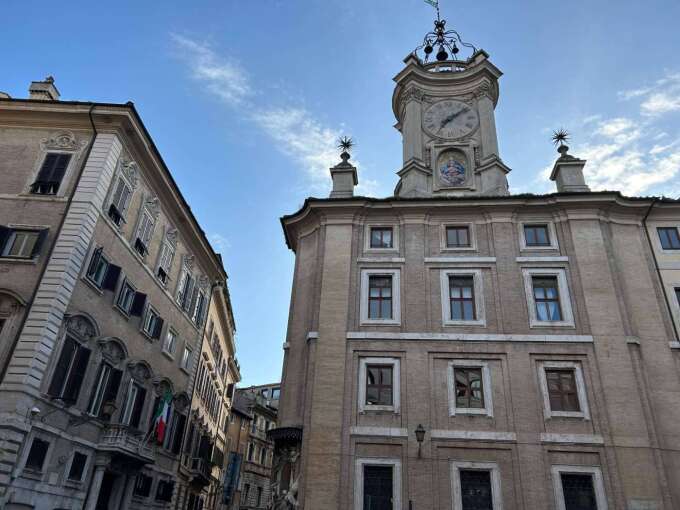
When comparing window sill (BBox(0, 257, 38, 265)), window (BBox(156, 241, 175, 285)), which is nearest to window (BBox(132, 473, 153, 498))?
window (BBox(156, 241, 175, 285))

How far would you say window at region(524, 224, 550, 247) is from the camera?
995 inches

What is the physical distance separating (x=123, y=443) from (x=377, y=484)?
1145 centimetres

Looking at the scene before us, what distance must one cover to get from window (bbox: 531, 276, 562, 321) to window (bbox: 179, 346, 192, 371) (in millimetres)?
21419

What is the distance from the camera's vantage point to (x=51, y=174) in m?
22.5

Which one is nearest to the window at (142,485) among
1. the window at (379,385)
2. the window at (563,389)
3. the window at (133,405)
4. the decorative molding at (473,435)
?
the window at (133,405)

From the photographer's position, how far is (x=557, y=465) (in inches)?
781

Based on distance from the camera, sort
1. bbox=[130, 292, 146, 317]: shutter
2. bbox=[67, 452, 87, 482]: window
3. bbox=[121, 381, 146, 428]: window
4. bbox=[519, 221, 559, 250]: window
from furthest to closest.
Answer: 1. bbox=[130, 292, 146, 317]: shutter
2. bbox=[121, 381, 146, 428]: window
3. bbox=[519, 221, 559, 250]: window
4. bbox=[67, 452, 87, 482]: window

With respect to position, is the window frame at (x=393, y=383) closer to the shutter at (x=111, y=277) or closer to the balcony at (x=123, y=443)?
the balcony at (x=123, y=443)

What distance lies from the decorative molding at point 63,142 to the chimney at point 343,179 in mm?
12320

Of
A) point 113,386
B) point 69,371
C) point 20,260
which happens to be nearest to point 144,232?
point 20,260

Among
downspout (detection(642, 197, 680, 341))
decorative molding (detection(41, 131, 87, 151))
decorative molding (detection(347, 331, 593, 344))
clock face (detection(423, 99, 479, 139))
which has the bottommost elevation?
decorative molding (detection(347, 331, 593, 344))

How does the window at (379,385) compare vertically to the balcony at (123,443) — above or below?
above

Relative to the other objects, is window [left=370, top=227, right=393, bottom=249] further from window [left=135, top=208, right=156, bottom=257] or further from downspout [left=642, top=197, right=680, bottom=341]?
downspout [left=642, top=197, right=680, bottom=341]

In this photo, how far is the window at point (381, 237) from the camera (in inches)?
1019
